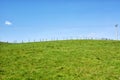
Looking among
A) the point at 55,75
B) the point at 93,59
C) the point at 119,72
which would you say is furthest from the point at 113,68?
the point at 55,75

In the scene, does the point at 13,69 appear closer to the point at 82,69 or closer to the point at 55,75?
the point at 55,75

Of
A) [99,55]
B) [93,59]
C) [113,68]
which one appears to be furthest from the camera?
[99,55]

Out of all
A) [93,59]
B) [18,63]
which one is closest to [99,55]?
[93,59]

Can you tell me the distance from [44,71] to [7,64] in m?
7.51

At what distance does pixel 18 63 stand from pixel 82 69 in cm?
1038

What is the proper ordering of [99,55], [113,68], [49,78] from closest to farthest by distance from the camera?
[49,78], [113,68], [99,55]

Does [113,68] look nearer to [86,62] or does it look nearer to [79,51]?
[86,62]

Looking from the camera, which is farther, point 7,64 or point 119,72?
point 7,64

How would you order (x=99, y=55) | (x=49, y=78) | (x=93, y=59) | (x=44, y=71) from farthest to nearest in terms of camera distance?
1. (x=99, y=55)
2. (x=93, y=59)
3. (x=44, y=71)
4. (x=49, y=78)

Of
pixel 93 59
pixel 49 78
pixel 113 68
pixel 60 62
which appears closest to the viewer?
pixel 49 78

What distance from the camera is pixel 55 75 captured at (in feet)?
118

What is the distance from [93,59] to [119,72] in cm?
927

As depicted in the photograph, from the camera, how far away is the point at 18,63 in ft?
141

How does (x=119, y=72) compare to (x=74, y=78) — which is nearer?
(x=74, y=78)
